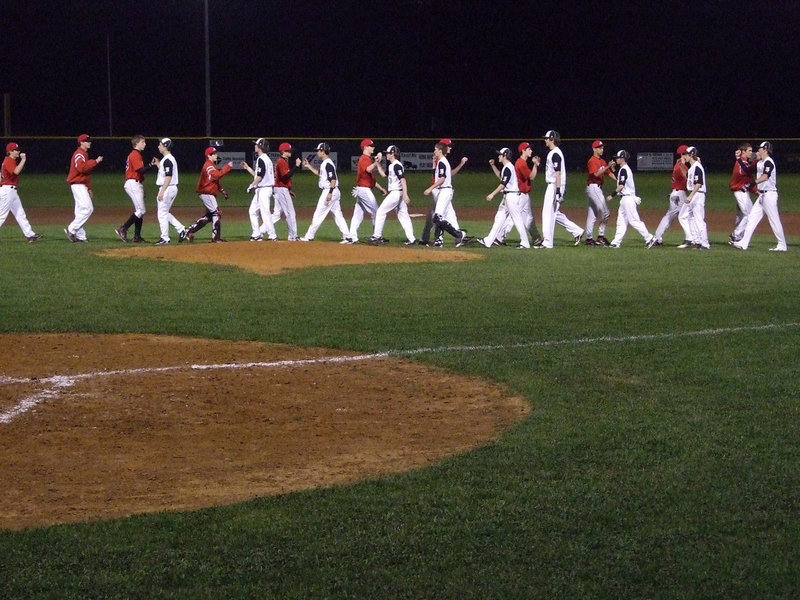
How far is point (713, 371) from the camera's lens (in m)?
9.12

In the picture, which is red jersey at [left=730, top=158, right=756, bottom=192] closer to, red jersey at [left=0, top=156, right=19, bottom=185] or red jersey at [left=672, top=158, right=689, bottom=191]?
red jersey at [left=672, top=158, right=689, bottom=191]

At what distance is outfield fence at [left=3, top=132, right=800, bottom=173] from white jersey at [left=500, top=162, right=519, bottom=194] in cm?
1775

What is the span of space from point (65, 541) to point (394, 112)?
56494mm

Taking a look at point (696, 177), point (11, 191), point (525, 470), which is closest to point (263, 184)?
point (11, 191)

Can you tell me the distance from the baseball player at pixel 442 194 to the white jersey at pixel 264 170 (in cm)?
308

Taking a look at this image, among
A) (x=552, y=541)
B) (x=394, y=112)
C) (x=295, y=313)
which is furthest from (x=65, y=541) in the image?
(x=394, y=112)

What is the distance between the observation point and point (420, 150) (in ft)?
132

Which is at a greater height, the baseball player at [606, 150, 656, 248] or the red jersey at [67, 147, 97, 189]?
the red jersey at [67, 147, 97, 189]

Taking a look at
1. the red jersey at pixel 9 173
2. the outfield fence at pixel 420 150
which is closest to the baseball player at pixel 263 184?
the red jersey at pixel 9 173

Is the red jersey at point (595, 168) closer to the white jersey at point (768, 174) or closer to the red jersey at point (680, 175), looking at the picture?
the red jersey at point (680, 175)

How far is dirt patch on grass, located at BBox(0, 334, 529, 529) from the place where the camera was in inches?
244

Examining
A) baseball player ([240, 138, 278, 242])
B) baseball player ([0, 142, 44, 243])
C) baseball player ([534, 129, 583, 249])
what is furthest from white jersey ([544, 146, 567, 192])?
baseball player ([0, 142, 44, 243])

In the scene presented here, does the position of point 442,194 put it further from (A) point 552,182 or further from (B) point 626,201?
(B) point 626,201

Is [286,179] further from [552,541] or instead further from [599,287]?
[552,541]
